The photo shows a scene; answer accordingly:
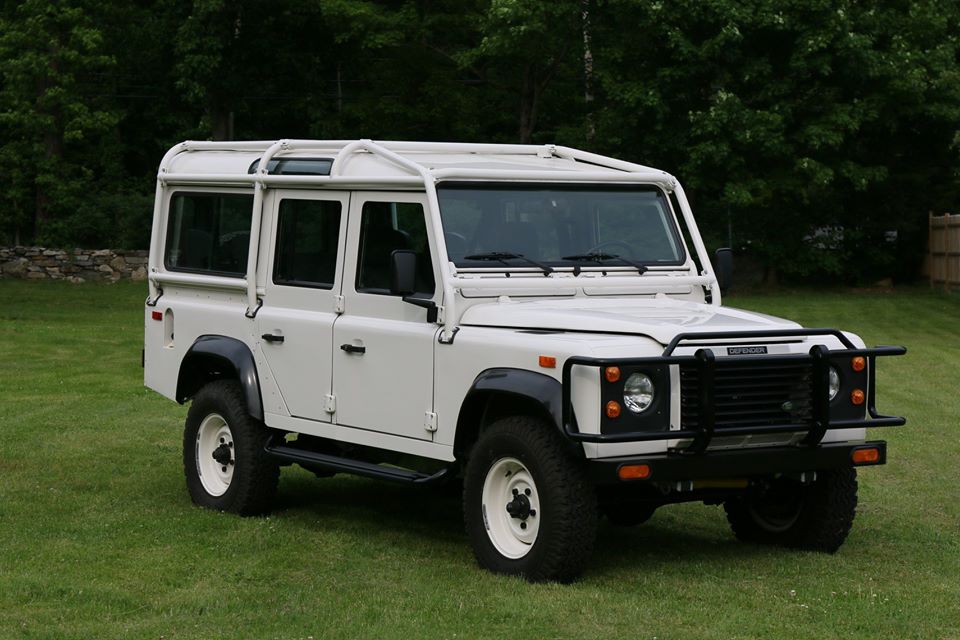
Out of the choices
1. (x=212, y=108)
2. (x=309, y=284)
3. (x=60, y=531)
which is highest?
(x=212, y=108)

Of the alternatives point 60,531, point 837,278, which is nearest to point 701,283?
point 60,531

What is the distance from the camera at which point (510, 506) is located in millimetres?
8352

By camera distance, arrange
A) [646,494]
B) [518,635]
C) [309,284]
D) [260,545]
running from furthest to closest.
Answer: [309,284]
[260,545]
[646,494]
[518,635]

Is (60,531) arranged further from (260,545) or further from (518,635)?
(518,635)

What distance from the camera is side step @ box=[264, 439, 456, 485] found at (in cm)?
895

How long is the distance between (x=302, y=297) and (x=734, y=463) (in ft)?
10.3

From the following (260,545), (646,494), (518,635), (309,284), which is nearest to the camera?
(518,635)

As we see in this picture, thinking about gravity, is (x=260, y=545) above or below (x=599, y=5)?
below

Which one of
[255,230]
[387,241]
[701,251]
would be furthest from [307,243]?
[701,251]

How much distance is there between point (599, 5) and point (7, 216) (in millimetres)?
16968

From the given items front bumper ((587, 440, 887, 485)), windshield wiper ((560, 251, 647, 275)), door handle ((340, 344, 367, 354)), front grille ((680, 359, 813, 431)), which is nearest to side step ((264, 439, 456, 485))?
door handle ((340, 344, 367, 354))

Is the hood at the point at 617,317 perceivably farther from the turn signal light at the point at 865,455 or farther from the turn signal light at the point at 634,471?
the turn signal light at the point at 865,455

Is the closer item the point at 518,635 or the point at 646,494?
the point at 518,635

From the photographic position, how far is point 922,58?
3750 centimetres
